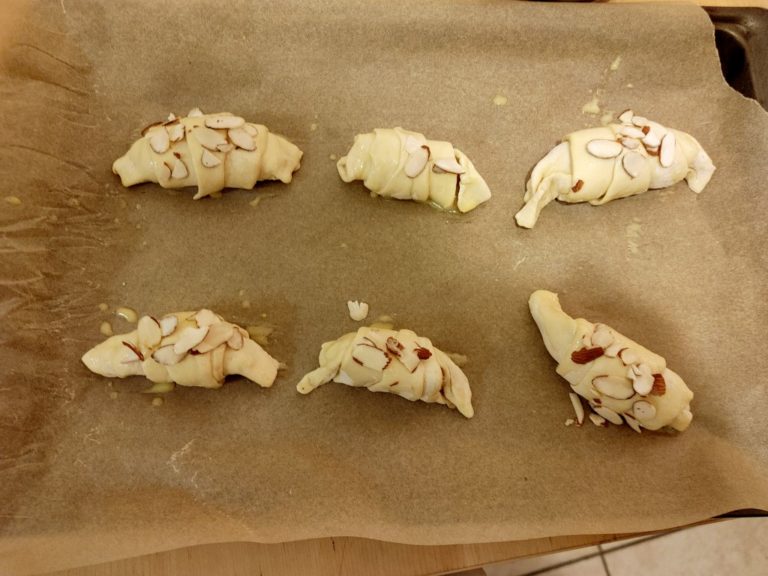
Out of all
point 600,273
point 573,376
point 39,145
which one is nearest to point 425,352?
point 573,376

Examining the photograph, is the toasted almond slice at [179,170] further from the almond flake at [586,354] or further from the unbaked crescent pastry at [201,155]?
the almond flake at [586,354]

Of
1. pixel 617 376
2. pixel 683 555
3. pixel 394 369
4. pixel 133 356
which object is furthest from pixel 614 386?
pixel 683 555

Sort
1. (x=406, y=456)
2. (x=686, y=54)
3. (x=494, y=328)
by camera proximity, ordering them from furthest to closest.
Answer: (x=686, y=54) < (x=494, y=328) < (x=406, y=456)

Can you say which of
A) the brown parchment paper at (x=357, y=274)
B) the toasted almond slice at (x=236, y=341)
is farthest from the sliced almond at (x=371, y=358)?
the toasted almond slice at (x=236, y=341)

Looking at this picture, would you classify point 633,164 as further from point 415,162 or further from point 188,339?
point 188,339

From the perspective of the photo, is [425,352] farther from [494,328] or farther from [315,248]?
[315,248]

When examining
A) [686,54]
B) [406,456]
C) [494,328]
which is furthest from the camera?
[686,54]
